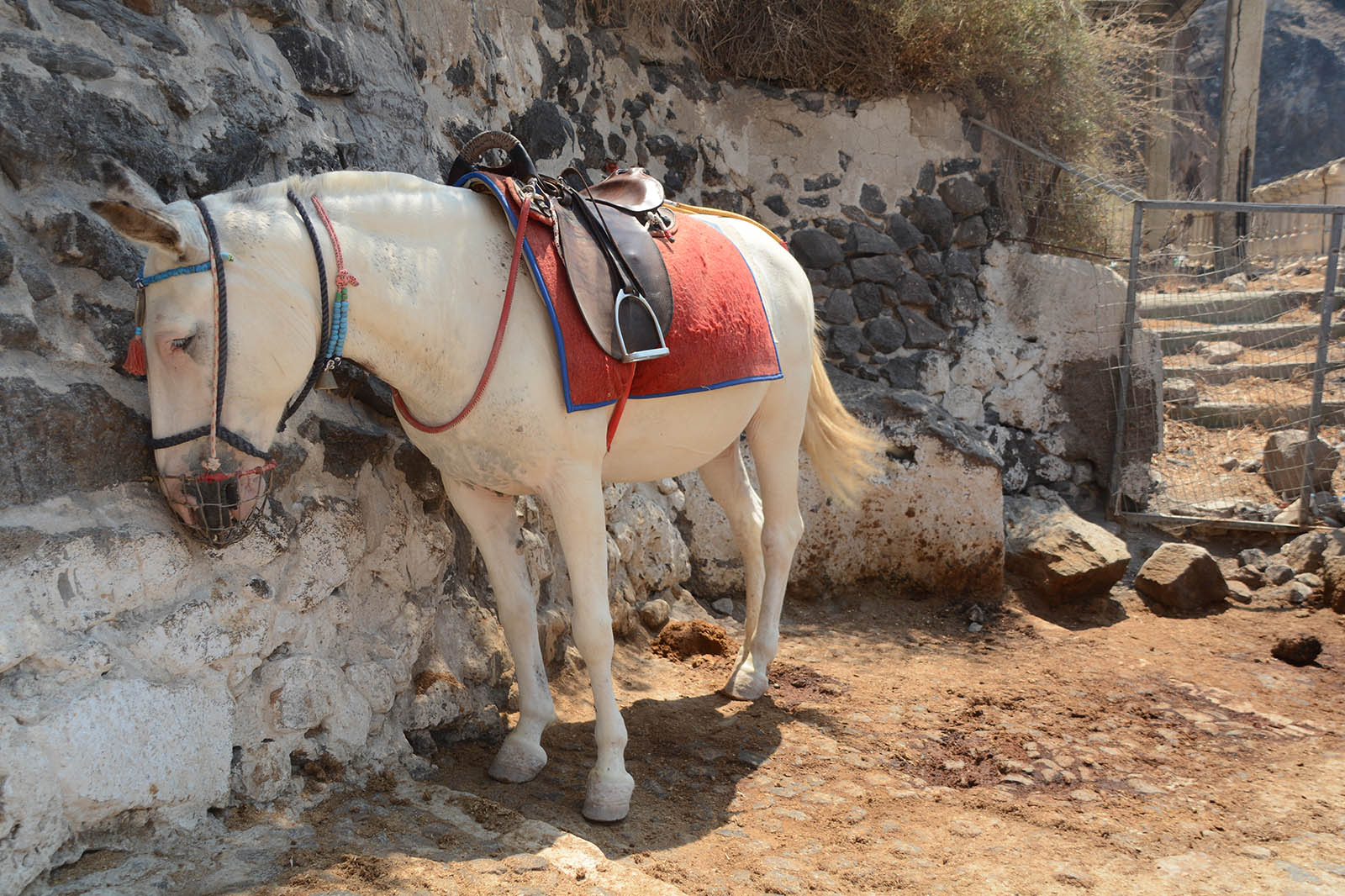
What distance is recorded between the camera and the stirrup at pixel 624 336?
8.84 ft

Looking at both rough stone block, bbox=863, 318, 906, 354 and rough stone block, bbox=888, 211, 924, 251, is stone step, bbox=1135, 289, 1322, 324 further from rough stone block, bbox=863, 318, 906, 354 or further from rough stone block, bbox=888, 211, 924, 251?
rough stone block, bbox=863, 318, 906, 354

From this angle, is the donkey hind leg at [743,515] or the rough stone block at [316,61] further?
the donkey hind leg at [743,515]

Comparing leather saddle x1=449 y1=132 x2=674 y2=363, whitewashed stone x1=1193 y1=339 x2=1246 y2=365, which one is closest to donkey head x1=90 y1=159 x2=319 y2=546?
leather saddle x1=449 y1=132 x2=674 y2=363

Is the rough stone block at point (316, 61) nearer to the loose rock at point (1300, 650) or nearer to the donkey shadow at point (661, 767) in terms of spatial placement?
the donkey shadow at point (661, 767)

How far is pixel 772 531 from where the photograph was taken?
3.94 meters

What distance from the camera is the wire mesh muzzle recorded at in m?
2.18

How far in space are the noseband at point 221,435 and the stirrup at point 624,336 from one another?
70 cm

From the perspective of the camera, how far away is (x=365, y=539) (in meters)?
2.89

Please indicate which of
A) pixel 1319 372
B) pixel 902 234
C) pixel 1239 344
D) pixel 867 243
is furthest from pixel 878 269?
pixel 1239 344

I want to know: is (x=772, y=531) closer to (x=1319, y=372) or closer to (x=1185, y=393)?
(x=1319, y=372)

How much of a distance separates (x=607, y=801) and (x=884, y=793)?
0.97m

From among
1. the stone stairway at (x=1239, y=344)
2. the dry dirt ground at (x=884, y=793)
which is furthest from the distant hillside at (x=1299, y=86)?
the dry dirt ground at (x=884, y=793)

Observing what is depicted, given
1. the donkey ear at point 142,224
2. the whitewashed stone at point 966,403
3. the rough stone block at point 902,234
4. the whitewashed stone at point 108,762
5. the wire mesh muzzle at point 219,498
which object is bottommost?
the whitewashed stone at point 108,762

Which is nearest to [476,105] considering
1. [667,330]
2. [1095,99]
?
[667,330]
